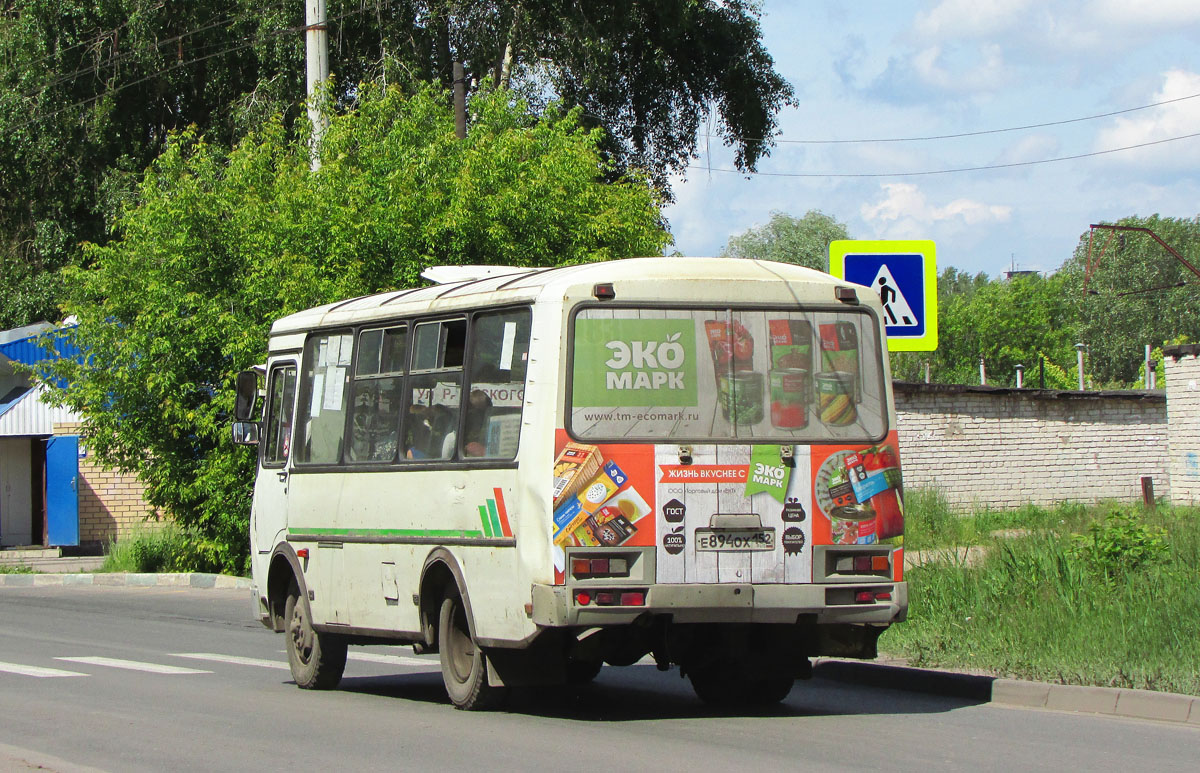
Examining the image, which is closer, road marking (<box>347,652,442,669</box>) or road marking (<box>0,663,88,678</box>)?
road marking (<box>0,663,88,678</box>)

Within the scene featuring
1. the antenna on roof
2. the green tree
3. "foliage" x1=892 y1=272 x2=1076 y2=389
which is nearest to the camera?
the antenna on roof

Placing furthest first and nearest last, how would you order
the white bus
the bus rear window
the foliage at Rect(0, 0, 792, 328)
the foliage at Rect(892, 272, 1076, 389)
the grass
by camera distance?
the foliage at Rect(892, 272, 1076, 389), the foliage at Rect(0, 0, 792, 328), the grass, the bus rear window, the white bus

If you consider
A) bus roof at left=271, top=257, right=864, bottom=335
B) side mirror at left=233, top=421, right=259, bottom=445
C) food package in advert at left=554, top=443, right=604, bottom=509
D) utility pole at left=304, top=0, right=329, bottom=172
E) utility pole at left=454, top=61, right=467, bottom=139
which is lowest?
food package in advert at left=554, top=443, right=604, bottom=509

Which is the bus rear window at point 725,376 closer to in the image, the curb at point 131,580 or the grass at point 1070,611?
the grass at point 1070,611

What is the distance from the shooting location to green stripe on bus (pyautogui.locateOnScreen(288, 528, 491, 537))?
32.8 feet

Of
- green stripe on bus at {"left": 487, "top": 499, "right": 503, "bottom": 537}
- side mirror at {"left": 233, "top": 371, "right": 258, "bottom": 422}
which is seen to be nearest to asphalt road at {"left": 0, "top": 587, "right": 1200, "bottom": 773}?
green stripe on bus at {"left": 487, "top": 499, "right": 503, "bottom": 537}

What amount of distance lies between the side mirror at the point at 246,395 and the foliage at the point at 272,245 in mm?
7721

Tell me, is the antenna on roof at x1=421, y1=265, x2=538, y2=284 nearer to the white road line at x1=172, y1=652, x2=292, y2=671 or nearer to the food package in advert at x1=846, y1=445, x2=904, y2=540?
the food package in advert at x1=846, y1=445, x2=904, y2=540

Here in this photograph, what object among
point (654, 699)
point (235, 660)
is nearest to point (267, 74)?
point (235, 660)

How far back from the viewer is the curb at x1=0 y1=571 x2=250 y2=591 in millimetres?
23781

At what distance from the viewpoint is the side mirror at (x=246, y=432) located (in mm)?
13109

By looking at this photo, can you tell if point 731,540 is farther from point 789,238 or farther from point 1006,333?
point 1006,333

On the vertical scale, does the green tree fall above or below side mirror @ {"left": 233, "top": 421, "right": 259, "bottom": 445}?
above

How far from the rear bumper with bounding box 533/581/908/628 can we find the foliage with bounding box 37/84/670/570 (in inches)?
481
